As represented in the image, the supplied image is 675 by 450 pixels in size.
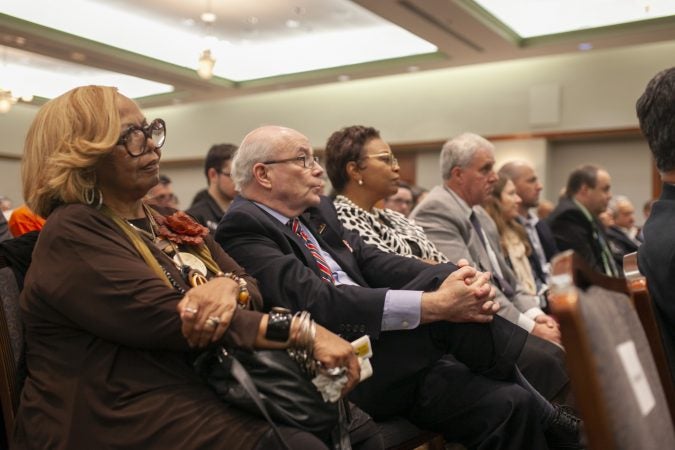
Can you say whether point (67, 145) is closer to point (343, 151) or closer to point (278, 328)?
point (278, 328)

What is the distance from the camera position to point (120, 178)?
5.65ft

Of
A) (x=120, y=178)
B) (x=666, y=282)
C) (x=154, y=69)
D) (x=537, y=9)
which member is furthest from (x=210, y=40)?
(x=666, y=282)

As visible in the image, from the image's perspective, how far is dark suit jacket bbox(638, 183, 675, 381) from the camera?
1.39 metres

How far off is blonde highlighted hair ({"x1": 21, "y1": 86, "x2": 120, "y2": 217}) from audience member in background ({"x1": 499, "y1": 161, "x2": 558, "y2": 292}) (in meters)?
3.02

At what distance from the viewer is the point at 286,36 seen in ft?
30.9

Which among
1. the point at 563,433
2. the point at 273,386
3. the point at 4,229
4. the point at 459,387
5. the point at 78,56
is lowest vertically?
the point at 563,433

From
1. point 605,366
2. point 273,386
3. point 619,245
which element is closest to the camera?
point 605,366

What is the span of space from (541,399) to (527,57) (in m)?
7.45

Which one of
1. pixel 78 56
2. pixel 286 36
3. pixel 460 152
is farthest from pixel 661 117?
pixel 78 56

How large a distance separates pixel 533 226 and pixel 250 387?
3700mm

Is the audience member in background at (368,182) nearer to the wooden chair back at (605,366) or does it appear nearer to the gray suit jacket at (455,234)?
the gray suit jacket at (455,234)

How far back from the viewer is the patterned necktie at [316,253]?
87.1 inches

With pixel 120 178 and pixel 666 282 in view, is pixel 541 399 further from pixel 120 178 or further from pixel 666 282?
pixel 120 178

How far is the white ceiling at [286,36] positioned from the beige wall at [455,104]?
61 cm
